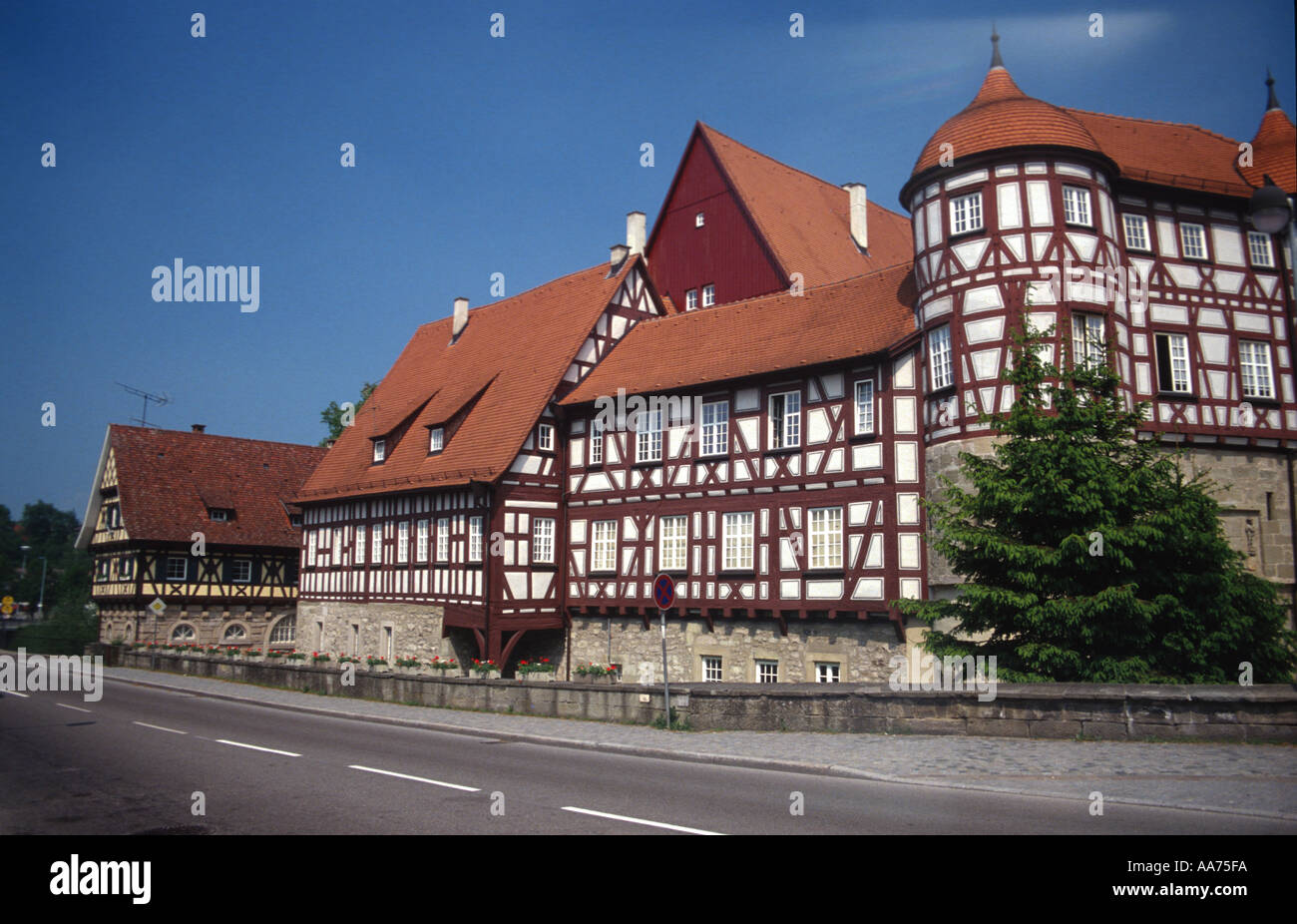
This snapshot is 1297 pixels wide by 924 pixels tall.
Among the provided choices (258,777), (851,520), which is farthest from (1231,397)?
(258,777)

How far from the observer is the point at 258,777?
1126cm

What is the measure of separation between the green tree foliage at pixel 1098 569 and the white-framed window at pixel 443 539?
1665cm

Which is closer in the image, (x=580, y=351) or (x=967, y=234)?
(x=967, y=234)

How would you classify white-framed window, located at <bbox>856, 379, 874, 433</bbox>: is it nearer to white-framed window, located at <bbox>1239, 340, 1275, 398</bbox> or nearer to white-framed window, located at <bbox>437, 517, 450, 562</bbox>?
white-framed window, located at <bbox>1239, 340, 1275, 398</bbox>

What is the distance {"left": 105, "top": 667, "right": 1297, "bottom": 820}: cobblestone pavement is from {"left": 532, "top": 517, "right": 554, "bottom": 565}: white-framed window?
10.4 metres

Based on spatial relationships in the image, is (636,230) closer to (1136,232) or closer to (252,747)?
(1136,232)

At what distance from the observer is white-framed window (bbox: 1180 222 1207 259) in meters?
22.2

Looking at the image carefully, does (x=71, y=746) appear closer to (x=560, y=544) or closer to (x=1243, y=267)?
(x=560, y=544)

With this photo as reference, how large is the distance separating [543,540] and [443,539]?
334 centimetres

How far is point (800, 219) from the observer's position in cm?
3412

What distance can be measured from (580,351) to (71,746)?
1772 cm

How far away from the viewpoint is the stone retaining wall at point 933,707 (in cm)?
1220

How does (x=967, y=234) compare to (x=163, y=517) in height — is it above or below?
above

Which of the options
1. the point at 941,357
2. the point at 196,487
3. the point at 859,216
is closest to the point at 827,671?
the point at 941,357
